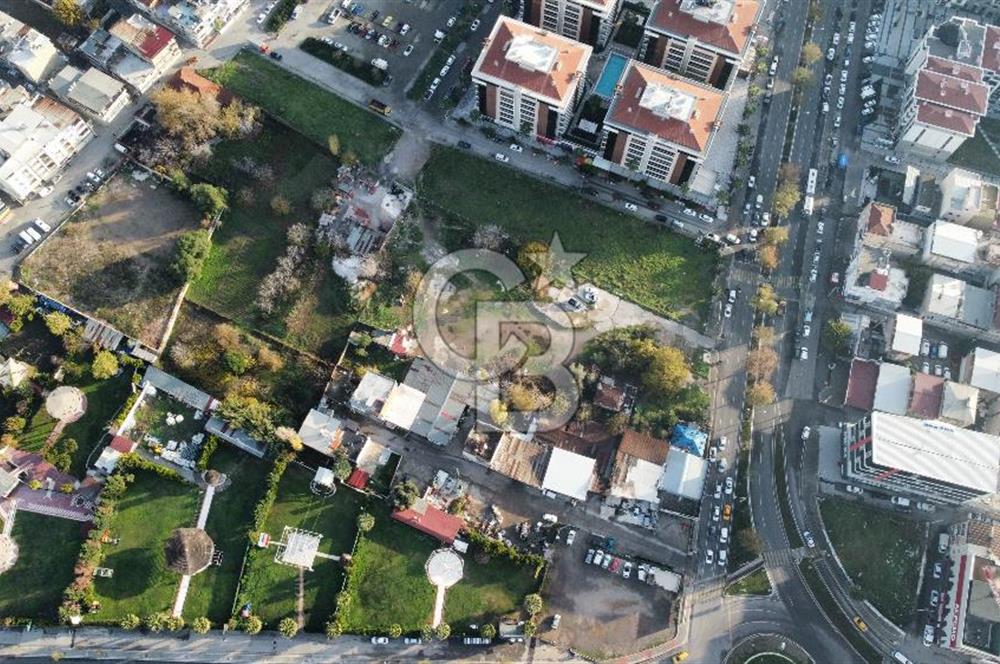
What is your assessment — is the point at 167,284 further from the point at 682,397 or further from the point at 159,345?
the point at 682,397

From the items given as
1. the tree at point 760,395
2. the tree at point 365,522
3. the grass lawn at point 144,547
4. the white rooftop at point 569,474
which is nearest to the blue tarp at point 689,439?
the tree at point 760,395

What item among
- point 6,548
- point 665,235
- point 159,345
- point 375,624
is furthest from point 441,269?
point 6,548

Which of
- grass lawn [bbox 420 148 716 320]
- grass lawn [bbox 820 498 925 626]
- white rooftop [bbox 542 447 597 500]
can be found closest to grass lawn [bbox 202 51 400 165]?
grass lawn [bbox 420 148 716 320]

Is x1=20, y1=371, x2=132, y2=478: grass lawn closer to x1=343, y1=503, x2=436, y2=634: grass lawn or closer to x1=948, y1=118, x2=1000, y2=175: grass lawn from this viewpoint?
x1=343, y1=503, x2=436, y2=634: grass lawn

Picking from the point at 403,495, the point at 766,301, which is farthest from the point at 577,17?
the point at 403,495

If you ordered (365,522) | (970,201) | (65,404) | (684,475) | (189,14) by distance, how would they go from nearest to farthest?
(365,522) < (684,475) < (65,404) < (970,201) < (189,14)

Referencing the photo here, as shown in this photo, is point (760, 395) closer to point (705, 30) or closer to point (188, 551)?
point (705, 30)

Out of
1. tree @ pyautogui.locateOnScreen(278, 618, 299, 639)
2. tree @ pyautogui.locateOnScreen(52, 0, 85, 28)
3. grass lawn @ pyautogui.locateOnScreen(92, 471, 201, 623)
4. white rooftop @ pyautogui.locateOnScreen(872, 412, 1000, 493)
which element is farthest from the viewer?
tree @ pyautogui.locateOnScreen(52, 0, 85, 28)
